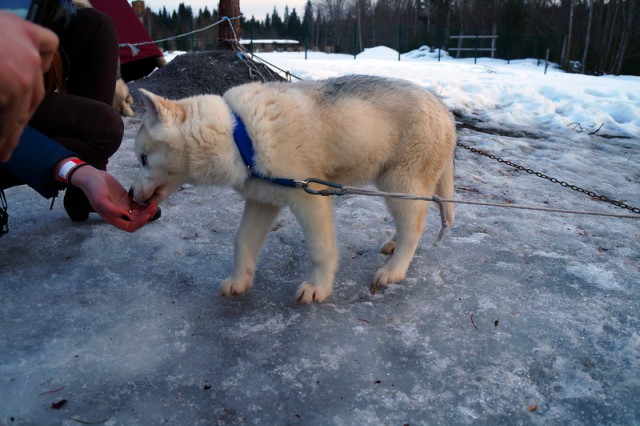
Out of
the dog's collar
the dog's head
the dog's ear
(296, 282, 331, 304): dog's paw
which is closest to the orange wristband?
the dog's head

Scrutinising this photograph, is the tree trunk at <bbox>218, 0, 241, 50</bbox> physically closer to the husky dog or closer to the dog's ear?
the husky dog

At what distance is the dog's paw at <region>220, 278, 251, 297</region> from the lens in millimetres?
2662

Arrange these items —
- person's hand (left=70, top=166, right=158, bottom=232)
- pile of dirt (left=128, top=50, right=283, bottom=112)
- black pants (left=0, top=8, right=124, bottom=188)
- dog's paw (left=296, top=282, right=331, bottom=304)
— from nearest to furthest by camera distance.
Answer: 1. person's hand (left=70, top=166, right=158, bottom=232)
2. dog's paw (left=296, top=282, right=331, bottom=304)
3. black pants (left=0, top=8, right=124, bottom=188)
4. pile of dirt (left=128, top=50, right=283, bottom=112)

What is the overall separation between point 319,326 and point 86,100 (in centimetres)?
209

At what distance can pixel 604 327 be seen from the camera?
7.80 ft

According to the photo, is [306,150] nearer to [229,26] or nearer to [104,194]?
[104,194]

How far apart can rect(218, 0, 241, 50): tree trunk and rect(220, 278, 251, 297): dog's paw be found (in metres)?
8.09

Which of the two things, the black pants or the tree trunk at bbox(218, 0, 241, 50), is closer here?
the black pants

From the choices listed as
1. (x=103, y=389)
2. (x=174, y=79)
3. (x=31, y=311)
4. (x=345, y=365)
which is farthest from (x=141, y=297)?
(x=174, y=79)

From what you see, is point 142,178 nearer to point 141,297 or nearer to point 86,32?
point 141,297

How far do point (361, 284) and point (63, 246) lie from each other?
1.96 m

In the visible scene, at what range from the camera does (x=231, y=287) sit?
→ 2.66 meters

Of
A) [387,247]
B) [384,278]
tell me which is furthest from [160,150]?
[387,247]

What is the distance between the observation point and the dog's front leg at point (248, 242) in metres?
2.69
